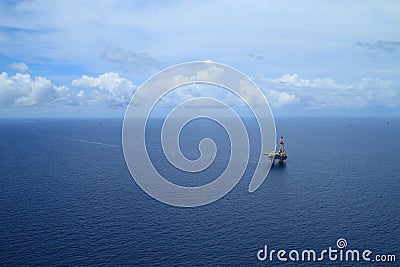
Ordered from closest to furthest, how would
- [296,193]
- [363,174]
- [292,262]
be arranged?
[292,262], [296,193], [363,174]

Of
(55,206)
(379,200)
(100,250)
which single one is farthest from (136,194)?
(379,200)

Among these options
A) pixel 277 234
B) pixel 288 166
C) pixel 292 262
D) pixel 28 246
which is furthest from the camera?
pixel 288 166

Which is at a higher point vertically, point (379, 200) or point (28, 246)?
point (379, 200)

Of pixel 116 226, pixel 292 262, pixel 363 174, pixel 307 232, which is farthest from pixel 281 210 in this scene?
pixel 363 174

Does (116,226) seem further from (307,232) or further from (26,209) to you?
(307,232)

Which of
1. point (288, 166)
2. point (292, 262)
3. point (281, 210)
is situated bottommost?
point (292, 262)

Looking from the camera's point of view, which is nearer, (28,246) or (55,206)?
(28,246)

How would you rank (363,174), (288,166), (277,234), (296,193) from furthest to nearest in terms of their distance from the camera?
(288,166), (363,174), (296,193), (277,234)

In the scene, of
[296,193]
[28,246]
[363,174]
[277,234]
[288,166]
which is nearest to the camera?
[28,246]

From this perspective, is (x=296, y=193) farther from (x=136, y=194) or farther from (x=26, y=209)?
(x=26, y=209)
